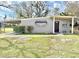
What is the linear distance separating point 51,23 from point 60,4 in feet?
1.49

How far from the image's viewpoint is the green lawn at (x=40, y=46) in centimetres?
397

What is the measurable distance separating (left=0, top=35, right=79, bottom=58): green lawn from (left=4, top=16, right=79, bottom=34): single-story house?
134mm

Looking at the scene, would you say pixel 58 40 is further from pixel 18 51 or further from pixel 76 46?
pixel 18 51

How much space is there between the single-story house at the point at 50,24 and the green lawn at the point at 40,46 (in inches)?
5.3

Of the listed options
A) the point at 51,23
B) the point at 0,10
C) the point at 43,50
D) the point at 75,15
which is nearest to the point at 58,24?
the point at 51,23

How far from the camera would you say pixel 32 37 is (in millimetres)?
3982

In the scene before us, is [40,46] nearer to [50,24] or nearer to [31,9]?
[50,24]

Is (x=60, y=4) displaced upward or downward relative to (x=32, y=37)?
upward

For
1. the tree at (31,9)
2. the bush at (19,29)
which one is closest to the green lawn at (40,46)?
the bush at (19,29)

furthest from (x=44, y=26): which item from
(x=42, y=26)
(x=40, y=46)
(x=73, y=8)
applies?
(x=73, y=8)

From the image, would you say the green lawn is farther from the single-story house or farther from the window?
the window

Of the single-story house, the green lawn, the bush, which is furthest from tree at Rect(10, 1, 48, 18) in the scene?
the green lawn

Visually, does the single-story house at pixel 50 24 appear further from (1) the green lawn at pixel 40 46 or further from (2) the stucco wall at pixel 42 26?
(1) the green lawn at pixel 40 46

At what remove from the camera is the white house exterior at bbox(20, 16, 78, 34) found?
13.0 ft
